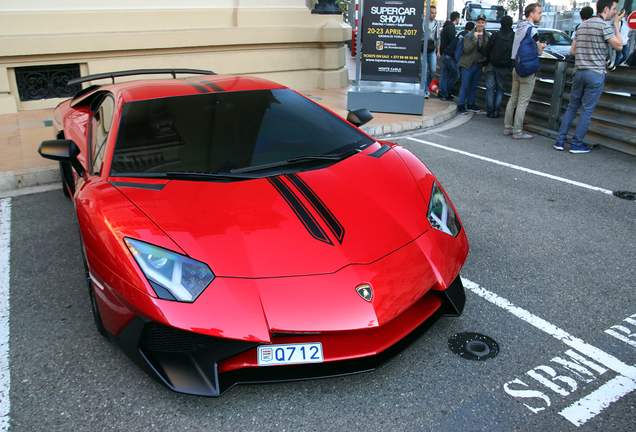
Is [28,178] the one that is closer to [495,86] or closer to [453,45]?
[495,86]

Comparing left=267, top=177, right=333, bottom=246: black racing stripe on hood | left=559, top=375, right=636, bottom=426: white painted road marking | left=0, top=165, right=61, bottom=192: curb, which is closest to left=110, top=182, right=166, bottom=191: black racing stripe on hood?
left=267, top=177, right=333, bottom=246: black racing stripe on hood

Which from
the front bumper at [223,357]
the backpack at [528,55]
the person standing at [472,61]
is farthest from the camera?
the person standing at [472,61]

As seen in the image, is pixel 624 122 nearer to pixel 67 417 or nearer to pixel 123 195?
pixel 123 195

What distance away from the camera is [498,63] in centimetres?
819

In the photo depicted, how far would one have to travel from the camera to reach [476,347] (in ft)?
8.48

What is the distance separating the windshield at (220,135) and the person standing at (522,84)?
471cm

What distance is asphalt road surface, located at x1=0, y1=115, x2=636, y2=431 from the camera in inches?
83.8

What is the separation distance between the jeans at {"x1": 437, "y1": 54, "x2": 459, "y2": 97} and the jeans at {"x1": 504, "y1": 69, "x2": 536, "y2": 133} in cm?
268

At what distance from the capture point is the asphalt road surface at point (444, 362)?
2.13 metres

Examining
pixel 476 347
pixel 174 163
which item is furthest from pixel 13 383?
pixel 476 347

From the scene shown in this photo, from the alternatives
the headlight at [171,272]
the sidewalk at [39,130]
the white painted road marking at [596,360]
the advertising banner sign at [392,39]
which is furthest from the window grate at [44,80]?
the white painted road marking at [596,360]

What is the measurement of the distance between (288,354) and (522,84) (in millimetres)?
6388

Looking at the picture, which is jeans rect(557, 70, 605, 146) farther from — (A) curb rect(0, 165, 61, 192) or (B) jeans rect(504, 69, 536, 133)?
(A) curb rect(0, 165, 61, 192)

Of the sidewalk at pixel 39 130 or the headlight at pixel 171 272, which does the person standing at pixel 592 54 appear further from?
the headlight at pixel 171 272
